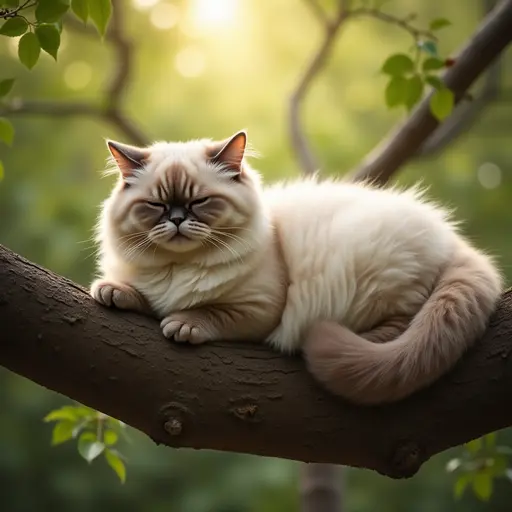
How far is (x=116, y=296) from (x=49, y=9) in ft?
1.87

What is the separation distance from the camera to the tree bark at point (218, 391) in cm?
141

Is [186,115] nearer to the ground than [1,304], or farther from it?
farther from it

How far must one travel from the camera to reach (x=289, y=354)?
159cm

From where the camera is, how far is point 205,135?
4.21 meters

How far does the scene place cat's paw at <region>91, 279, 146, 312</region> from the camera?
1.53m

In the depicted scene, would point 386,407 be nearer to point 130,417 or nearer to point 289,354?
point 289,354

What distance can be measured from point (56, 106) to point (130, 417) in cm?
218

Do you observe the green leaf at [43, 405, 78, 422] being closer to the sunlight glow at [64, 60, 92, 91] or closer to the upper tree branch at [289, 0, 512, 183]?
the upper tree branch at [289, 0, 512, 183]

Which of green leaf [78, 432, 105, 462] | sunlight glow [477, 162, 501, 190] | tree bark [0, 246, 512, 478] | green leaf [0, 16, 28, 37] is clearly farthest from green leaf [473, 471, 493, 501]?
sunlight glow [477, 162, 501, 190]

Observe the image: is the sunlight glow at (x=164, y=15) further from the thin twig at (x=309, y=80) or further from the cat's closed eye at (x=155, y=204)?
the cat's closed eye at (x=155, y=204)

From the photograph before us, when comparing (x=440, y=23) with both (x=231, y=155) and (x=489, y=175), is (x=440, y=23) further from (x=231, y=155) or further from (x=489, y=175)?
(x=489, y=175)

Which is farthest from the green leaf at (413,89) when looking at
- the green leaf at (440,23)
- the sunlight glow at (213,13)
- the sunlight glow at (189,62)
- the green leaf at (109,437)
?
the sunlight glow at (189,62)

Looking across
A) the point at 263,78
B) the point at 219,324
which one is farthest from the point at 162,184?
the point at 263,78

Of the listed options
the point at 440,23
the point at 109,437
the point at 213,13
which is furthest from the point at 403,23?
the point at 213,13
